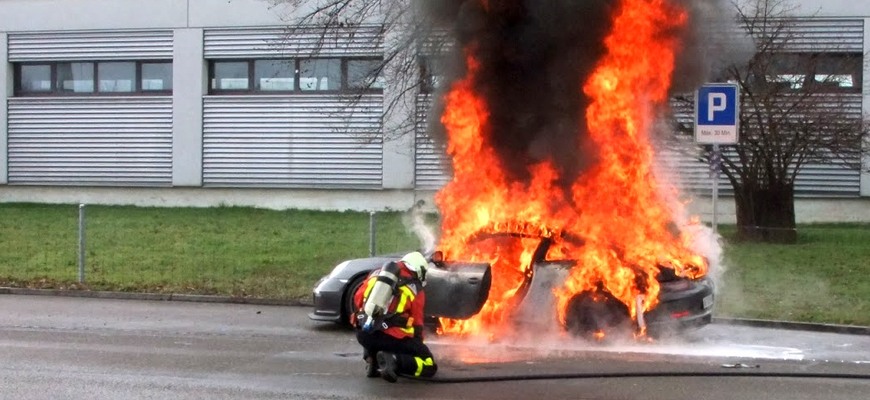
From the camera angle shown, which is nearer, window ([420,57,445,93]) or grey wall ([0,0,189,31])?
window ([420,57,445,93])

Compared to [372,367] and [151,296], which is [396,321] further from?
[151,296]

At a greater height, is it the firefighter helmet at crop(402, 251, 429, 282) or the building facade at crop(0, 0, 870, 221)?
the building facade at crop(0, 0, 870, 221)

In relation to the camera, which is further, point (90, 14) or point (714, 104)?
point (90, 14)

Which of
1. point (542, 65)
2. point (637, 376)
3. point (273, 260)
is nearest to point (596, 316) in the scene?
point (637, 376)

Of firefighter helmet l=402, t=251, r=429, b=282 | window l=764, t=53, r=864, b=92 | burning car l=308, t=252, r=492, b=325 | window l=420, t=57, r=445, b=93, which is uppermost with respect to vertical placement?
window l=764, t=53, r=864, b=92

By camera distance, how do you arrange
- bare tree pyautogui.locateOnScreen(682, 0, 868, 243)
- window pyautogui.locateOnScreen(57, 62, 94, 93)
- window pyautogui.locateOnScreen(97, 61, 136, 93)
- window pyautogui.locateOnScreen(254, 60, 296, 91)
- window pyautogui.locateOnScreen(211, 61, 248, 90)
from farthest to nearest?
window pyautogui.locateOnScreen(57, 62, 94, 93), window pyautogui.locateOnScreen(97, 61, 136, 93), window pyautogui.locateOnScreen(211, 61, 248, 90), window pyautogui.locateOnScreen(254, 60, 296, 91), bare tree pyautogui.locateOnScreen(682, 0, 868, 243)

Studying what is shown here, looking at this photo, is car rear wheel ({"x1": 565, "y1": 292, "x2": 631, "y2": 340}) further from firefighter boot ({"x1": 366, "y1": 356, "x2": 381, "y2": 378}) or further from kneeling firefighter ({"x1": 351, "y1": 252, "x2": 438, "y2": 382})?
firefighter boot ({"x1": 366, "y1": 356, "x2": 381, "y2": 378})

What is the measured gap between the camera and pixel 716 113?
12891mm

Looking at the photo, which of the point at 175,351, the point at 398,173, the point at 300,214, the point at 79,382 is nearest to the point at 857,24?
the point at 398,173

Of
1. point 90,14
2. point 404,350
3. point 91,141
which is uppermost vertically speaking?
point 90,14

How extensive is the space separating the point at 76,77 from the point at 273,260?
42.7 feet

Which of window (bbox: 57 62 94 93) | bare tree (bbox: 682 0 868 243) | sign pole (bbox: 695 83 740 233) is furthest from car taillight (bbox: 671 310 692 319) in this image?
window (bbox: 57 62 94 93)

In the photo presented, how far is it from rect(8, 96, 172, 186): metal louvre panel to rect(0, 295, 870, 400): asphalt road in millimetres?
15246

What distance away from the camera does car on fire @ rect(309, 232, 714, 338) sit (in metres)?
10.2
